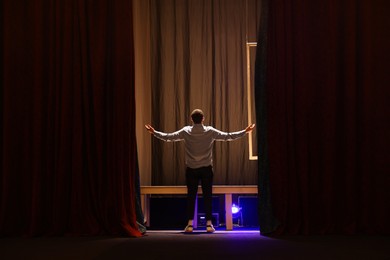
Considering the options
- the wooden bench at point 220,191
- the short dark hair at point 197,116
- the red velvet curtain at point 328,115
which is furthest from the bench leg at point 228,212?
A: the short dark hair at point 197,116

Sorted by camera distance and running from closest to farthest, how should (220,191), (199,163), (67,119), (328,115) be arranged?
(328,115), (67,119), (199,163), (220,191)

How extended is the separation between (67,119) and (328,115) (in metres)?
2.83

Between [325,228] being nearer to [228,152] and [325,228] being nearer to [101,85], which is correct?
[228,152]

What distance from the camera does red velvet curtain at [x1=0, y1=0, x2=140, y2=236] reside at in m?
5.40

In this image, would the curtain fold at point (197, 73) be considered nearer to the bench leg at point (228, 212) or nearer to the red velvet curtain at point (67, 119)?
the bench leg at point (228, 212)

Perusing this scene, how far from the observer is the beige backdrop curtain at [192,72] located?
703cm

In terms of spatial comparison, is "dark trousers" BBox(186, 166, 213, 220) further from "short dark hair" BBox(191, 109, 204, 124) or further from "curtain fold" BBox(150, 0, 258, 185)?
"curtain fold" BBox(150, 0, 258, 185)

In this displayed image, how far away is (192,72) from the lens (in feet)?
23.4

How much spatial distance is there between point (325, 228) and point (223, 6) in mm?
3516

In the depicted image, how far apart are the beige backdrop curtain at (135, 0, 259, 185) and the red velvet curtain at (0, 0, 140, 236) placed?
1488mm

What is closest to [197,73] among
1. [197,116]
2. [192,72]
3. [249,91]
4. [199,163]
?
[192,72]

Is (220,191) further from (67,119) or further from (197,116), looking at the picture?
(67,119)

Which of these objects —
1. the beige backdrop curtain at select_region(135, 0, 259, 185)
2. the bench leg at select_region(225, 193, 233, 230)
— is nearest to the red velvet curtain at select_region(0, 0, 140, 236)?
the bench leg at select_region(225, 193, 233, 230)

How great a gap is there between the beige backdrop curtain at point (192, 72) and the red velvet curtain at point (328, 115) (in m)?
1.60
